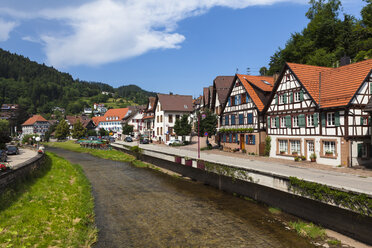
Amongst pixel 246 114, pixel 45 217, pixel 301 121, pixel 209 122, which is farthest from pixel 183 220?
pixel 209 122

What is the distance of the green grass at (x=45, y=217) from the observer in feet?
39.0

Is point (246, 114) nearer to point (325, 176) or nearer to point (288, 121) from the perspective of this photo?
point (288, 121)

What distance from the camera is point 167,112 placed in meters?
65.1

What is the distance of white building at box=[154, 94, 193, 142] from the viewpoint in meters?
64.4

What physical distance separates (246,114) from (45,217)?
28.2 metres

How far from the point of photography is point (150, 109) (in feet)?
248

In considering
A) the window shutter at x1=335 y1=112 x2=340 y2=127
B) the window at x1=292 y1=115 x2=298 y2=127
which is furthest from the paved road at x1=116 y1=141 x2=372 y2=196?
the window at x1=292 y1=115 x2=298 y2=127

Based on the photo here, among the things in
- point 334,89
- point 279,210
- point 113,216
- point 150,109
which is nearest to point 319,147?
point 334,89

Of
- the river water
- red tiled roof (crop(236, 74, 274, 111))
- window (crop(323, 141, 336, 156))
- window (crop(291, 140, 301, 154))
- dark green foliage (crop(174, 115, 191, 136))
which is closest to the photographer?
the river water

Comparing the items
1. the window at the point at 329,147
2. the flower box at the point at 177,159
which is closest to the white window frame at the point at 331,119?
the window at the point at 329,147

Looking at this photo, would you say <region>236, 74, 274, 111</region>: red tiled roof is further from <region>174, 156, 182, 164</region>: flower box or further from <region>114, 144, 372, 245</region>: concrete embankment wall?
<region>114, 144, 372, 245</region>: concrete embankment wall

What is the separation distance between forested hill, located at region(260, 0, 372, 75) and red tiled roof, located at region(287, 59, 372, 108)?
16.4 m

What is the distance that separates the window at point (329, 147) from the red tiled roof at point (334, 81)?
3474mm

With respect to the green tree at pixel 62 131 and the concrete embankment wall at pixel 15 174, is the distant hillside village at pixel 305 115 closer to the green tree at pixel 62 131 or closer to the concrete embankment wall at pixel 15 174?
the concrete embankment wall at pixel 15 174
